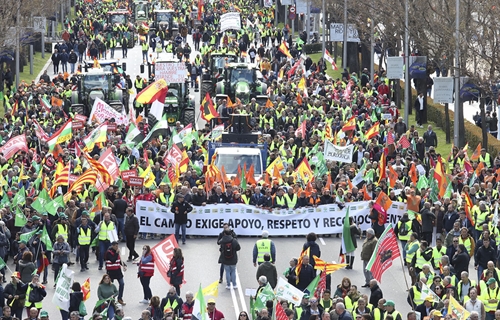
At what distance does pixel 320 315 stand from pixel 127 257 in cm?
889

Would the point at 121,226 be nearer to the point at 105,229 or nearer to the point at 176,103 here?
the point at 105,229

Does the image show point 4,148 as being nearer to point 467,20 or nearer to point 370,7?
point 467,20

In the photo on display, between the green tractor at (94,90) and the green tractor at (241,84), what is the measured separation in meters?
3.72

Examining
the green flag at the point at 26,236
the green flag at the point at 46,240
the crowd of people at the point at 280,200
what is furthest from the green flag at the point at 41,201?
the green flag at the point at 26,236

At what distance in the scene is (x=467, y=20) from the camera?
44875mm

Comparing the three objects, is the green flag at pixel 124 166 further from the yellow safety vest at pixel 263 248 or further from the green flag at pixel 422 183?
the yellow safety vest at pixel 263 248

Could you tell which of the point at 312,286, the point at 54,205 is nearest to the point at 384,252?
the point at 312,286

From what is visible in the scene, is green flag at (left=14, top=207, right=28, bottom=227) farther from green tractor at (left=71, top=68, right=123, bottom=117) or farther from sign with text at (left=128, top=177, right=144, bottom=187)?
green tractor at (left=71, top=68, right=123, bottom=117)

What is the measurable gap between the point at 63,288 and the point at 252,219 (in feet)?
31.5

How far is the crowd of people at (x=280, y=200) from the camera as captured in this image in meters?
24.1

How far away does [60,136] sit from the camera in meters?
38.1

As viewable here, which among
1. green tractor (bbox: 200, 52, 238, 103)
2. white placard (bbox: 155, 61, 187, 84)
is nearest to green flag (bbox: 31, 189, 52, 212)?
white placard (bbox: 155, 61, 187, 84)

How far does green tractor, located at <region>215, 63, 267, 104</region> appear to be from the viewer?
51.0 m

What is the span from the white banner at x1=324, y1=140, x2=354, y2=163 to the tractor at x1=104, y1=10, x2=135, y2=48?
134 ft
